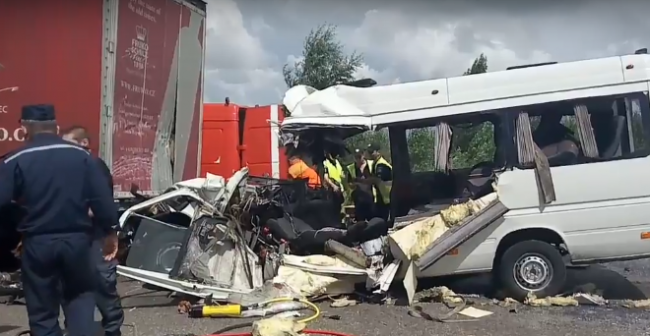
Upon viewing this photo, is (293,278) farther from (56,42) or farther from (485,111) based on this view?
(56,42)

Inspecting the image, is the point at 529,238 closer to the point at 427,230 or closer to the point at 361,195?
the point at 427,230

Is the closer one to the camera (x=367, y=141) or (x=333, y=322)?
(x=333, y=322)

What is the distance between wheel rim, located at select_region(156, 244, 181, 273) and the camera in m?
8.73

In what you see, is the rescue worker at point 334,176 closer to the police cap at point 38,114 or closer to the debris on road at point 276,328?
the debris on road at point 276,328

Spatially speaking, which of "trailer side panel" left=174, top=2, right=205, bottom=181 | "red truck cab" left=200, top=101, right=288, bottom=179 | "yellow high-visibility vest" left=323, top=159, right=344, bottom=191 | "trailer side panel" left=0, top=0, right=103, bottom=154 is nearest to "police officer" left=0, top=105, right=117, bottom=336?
"trailer side panel" left=0, top=0, right=103, bottom=154

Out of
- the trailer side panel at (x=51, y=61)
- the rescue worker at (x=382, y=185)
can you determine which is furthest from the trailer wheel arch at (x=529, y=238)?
the trailer side panel at (x=51, y=61)

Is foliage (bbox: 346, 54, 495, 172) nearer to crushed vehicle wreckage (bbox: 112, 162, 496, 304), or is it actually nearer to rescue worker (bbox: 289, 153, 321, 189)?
crushed vehicle wreckage (bbox: 112, 162, 496, 304)

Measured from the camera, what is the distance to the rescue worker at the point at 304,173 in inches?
379

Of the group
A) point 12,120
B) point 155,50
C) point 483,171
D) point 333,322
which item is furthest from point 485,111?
point 12,120

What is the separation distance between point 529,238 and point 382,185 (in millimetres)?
1724

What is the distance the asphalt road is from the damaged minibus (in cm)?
50

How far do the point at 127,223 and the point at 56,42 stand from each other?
2.13 metres

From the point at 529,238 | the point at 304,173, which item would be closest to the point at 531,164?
the point at 529,238

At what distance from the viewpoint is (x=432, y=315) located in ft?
26.1
